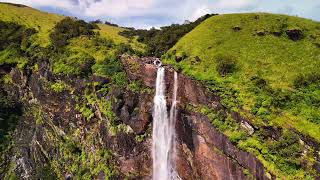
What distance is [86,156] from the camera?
58406 mm

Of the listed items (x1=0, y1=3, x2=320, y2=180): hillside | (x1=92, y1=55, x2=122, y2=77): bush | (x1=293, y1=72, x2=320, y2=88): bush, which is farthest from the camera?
(x1=92, y1=55, x2=122, y2=77): bush

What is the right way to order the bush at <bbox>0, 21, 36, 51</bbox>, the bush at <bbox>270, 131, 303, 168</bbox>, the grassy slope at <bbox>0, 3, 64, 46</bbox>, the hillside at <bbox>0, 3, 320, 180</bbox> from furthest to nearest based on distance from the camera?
the grassy slope at <bbox>0, 3, 64, 46</bbox>, the bush at <bbox>0, 21, 36, 51</bbox>, the hillside at <bbox>0, 3, 320, 180</bbox>, the bush at <bbox>270, 131, 303, 168</bbox>

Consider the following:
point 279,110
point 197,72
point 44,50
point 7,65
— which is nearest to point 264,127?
point 279,110

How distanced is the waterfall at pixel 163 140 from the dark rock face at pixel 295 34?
60.8ft

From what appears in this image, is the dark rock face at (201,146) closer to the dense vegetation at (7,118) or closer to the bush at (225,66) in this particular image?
the bush at (225,66)

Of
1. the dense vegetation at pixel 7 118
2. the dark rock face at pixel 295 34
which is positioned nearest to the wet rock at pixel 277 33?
the dark rock face at pixel 295 34

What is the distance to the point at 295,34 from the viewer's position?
61.3m

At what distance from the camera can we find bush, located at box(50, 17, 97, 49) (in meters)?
69.7

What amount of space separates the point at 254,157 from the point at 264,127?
3756 mm

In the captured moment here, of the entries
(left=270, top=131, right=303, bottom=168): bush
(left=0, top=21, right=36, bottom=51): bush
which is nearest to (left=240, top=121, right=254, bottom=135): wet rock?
(left=270, top=131, right=303, bottom=168): bush

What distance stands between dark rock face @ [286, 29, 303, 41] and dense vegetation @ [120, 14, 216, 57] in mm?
17083

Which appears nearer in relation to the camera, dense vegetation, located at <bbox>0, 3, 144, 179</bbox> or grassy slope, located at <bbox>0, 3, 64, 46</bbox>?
dense vegetation, located at <bbox>0, 3, 144, 179</bbox>

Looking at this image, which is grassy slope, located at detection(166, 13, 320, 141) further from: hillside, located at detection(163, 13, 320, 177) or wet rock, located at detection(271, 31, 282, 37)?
wet rock, located at detection(271, 31, 282, 37)

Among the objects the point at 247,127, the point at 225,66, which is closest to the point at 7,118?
the point at 225,66
